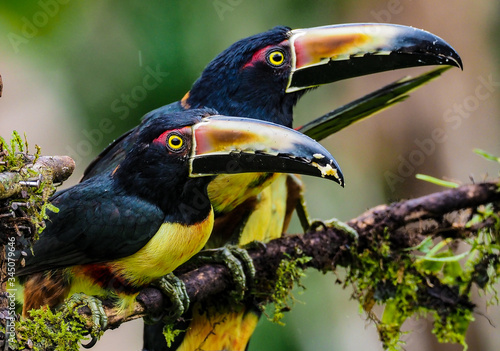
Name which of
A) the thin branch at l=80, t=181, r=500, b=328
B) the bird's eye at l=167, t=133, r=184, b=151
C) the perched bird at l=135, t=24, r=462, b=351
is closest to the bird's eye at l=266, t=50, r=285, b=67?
the perched bird at l=135, t=24, r=462, b=351

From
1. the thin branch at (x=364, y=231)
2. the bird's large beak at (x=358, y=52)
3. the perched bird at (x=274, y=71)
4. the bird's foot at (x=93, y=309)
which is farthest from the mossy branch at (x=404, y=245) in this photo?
the bird's foot at (x=93, y=309)

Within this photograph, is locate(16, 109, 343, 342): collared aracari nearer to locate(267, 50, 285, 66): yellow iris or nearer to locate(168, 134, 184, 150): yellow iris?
locate(168, 134, 184, 150): yellow iris

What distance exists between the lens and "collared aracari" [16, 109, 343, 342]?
262 centimetres

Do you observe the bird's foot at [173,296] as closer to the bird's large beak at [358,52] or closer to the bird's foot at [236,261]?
the bird's foot at [236,261]

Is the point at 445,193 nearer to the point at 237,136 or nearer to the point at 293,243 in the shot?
the point at 293,243

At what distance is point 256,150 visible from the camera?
2621 millimetres

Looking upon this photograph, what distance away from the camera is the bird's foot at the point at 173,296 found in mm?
2820

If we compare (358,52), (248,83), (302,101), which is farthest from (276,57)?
(302,101)

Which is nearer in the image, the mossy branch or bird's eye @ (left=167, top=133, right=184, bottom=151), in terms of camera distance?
bird's eye @ (left=167, top=133, right=184, bottom=151)

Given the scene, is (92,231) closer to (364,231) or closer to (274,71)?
(274,71)

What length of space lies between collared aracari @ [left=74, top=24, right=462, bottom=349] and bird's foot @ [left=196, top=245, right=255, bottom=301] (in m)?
0.21

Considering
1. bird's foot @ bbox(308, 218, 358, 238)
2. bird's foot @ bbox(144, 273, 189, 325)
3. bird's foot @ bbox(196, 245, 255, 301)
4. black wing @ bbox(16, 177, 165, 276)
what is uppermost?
black wing @ bbox(16, 177, 165, 276)

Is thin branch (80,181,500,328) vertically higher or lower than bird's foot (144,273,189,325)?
lower

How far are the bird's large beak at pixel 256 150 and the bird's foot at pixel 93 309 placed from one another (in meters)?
0.67
